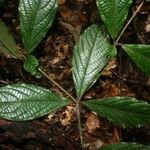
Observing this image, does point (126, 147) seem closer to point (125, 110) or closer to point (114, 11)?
point (125, 110)

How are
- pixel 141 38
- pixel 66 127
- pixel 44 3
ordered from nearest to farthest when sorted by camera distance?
pixel 44 3 → pixel 66 127 → pixel 141 38

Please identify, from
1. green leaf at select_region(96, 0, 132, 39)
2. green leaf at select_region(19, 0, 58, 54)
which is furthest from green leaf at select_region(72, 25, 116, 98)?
green leaf at select_region(19, 0, 58, 54)

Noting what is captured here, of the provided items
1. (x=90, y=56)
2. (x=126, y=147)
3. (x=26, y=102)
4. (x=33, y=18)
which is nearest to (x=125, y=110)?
(x=126, y=147)

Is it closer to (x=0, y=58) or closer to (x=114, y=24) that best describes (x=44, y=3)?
(x=114, y=24)

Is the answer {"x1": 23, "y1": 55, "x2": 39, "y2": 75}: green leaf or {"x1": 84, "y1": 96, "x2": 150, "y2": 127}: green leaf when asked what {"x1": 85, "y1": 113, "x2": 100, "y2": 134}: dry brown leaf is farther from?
{"x1": 23, "y1": 55, "x2": 39, "y2": 75}: green leaf

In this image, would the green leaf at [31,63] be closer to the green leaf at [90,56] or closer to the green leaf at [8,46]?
the green leaf at [8,46]

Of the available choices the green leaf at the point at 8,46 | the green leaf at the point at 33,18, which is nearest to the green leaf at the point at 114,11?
the green leaf at the point at 33,18

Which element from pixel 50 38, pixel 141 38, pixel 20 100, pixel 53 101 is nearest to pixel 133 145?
pixel 53 101
